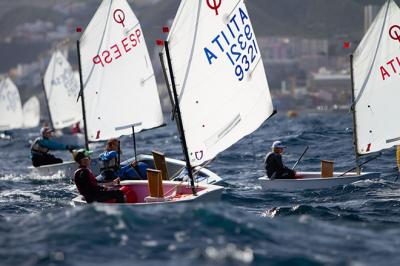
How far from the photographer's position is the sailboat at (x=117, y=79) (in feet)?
87.1

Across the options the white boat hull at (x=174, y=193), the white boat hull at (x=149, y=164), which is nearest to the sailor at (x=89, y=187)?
the white boat hull at (x=174, y=193)

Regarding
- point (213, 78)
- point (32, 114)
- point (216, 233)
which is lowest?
point (216, 233)

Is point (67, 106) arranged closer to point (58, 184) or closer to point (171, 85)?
point (58, 184)

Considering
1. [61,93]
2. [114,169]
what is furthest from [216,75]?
[61,93]

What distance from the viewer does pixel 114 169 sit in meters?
19.2

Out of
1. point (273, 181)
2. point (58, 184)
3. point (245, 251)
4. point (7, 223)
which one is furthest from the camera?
point (58, 184)

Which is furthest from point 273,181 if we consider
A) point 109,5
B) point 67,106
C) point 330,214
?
point 67,106

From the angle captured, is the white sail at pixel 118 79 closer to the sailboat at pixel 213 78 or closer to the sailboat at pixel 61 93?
the sailboat at pixel 213 78

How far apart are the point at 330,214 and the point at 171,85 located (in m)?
3.91

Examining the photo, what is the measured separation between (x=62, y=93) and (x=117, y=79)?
23746 mm

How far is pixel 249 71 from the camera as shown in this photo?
19.0 m

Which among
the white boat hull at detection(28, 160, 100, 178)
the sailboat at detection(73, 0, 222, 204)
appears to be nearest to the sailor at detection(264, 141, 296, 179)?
the sailboat at detection(73, 0, 222, 204)

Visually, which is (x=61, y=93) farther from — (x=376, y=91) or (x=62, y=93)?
(x=376, y=91)

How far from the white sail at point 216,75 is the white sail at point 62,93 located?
100 ft
